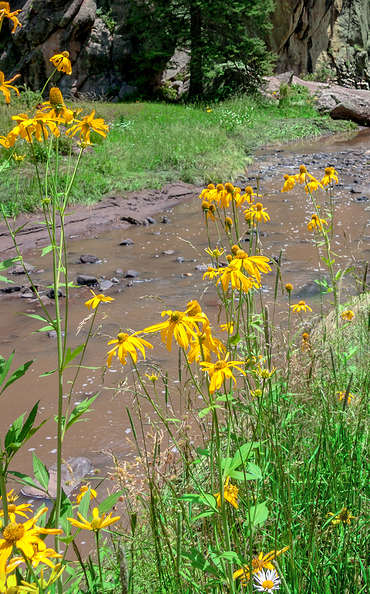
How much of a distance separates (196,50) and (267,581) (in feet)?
54.5

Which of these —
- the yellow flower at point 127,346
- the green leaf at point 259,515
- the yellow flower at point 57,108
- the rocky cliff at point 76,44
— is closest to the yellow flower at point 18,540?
the yellow flower at point 127,346

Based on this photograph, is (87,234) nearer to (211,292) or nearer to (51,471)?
(211,292)

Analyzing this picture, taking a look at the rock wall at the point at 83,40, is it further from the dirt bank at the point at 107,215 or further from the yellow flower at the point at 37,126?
the yellow flower at the point at 37,126

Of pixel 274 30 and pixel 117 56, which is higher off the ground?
pixel 274 30

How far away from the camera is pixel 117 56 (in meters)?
18.4

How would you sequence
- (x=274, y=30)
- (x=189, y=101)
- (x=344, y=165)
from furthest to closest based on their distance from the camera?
(x=274, y=30), (x=189, y=101), (x=344, y=165)

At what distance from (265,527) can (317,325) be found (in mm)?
2046

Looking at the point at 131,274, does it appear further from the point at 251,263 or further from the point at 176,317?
the point at 176,317

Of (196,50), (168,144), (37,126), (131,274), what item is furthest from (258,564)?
(196,50)

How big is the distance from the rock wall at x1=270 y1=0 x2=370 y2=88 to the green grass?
29.9ft

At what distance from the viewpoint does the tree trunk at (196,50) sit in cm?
1563

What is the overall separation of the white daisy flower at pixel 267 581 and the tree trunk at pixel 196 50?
1601cm

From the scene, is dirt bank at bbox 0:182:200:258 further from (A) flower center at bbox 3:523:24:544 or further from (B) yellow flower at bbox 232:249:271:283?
(A) flower center at bbox 3:523:24:544

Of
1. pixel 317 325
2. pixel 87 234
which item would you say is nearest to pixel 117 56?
pixel 87 234
